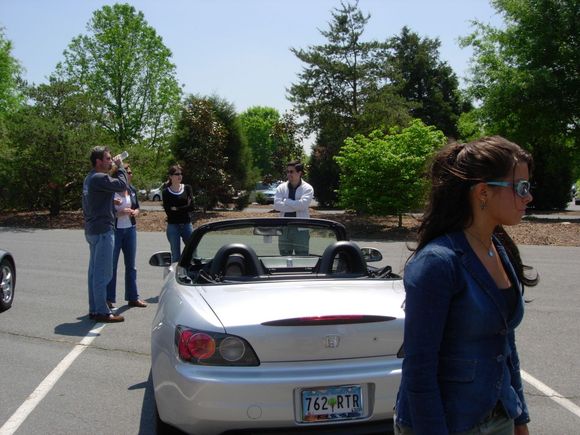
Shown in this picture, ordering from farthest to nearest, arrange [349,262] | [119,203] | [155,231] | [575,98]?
[575,98] < [155,231] < [119,203] < [349,262]

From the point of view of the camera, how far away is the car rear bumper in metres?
3.14

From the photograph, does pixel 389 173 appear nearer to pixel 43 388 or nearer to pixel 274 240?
pixel 274 240

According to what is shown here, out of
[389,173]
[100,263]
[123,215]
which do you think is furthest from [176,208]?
[389,173]

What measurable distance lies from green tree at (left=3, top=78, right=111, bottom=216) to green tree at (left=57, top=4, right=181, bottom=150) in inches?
780

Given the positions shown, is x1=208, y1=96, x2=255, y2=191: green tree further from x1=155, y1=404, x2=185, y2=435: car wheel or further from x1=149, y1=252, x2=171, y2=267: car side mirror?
x1=155, y1=404, x2=185, y2=435: car wheel

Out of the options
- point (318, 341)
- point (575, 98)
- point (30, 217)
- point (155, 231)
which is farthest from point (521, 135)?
point (318, 341)

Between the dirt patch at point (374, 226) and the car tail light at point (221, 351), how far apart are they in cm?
1176

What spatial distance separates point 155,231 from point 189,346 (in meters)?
17.9

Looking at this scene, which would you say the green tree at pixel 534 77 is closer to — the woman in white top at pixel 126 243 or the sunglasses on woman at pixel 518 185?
the woman in white top at pixel 126 243

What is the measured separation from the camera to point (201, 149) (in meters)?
25.4

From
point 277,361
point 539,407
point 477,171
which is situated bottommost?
point 539,407

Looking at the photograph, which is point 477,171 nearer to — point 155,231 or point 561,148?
point 155,231

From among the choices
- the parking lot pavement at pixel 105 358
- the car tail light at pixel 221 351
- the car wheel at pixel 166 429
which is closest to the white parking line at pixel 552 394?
the parking lot pavement at pixel 105 358

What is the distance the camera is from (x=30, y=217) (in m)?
24.7
